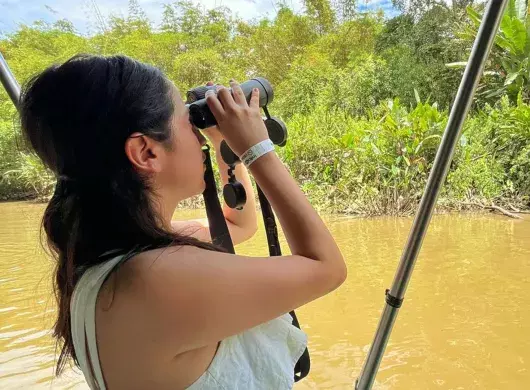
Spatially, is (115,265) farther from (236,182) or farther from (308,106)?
(308,106)

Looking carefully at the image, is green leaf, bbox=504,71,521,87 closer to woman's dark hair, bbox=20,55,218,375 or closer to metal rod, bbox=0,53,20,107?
metal rod, bbox=0,53,20,107

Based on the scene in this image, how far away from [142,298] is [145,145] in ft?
0.58

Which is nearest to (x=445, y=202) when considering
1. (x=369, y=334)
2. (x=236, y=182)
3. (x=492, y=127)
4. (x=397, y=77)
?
(x=492, y=127)

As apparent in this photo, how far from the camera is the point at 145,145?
0.59 meters

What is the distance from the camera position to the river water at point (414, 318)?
91.8 inches

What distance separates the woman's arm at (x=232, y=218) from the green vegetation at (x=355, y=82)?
9.2 inches

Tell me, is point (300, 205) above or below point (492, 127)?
above

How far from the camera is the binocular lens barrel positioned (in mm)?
644

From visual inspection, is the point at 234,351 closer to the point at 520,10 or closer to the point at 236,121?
the point at 236,121

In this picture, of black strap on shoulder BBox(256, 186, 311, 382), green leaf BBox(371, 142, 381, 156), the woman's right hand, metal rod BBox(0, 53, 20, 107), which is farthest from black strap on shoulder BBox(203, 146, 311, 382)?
green leaf BBox(371, 142, 381, 156)

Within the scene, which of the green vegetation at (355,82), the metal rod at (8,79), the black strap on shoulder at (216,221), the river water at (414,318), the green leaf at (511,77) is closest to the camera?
the black strap on shoulder at (216,221)

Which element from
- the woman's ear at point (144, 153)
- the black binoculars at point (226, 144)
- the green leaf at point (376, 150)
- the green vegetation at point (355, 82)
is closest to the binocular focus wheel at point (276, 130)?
the black binoculars at point (226, 144)

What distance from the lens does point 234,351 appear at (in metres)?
0.61

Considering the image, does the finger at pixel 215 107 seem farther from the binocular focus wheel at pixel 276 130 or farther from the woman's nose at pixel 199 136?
the binocular focus wheel at pixel 276 130
